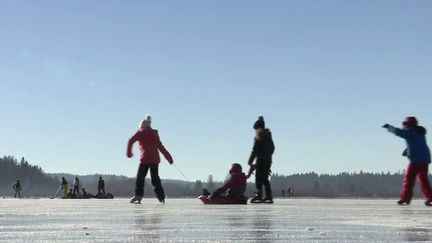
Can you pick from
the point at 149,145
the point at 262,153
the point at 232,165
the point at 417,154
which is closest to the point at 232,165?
the point at 232,165

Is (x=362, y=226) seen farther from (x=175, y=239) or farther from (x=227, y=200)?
(x=227, y=200)

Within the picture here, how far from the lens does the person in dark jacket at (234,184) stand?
1560 centimetres

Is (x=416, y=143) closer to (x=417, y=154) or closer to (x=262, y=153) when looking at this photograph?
(x=417, y=154)

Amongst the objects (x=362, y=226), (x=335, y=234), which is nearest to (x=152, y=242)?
(x=335, y=234)

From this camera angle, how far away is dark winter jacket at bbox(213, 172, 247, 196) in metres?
15.6

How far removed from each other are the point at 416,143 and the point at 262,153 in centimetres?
349

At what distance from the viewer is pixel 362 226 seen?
22.1 feet

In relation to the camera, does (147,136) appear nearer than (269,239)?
No

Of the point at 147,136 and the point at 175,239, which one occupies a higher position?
the point at 147,136

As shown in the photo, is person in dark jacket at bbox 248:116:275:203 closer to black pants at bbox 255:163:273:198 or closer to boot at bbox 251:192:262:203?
black pants at bbox 255:163:273:198

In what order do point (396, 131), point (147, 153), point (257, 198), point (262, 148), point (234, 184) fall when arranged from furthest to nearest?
point (257, 198) < point (147, 153) < point (234, 184) < point (262, 148) < point (396, 131)

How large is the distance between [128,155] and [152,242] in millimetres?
11158

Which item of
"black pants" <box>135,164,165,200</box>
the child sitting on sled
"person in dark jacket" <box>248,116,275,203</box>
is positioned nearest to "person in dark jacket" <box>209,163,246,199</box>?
the child sitting on sled

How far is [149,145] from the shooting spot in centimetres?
1587
